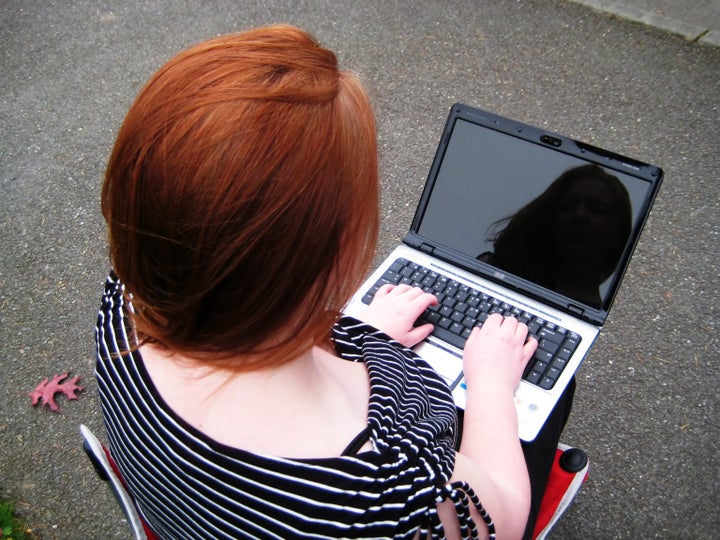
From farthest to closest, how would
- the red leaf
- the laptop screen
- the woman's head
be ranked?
the red leaf → the laptop screen → the woman's head

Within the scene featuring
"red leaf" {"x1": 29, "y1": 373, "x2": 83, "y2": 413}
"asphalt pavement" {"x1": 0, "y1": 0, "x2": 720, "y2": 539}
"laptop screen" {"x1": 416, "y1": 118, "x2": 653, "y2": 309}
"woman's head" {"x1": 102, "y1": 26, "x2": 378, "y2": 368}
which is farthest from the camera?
"red leaf" {"x1": 29, "y1": 373, "x2": 83, "y2": 413}

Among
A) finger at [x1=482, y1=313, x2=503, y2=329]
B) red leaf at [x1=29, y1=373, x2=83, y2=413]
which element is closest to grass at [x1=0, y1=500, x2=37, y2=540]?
red leaf at [x1=29, y1=373, x2=83, y2=413]

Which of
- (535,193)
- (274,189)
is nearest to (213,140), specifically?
(274,189)

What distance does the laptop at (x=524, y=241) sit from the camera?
1178mm

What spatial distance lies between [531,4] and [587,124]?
985 millimetres

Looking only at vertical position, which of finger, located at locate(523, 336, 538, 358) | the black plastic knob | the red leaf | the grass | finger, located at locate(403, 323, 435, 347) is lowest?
the grass

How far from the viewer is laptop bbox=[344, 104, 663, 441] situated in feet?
3.86

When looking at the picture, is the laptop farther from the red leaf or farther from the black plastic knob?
the red leaf

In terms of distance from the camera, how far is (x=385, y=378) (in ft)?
2.93

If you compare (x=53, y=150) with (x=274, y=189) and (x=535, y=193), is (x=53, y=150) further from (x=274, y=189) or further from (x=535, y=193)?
(x=274, y=189)

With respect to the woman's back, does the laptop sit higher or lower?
higher

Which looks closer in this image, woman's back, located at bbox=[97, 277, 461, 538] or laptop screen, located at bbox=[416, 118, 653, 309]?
woman's back, located at bbox=[97, 277, 461, 538]

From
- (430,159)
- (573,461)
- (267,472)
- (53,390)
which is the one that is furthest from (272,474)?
(430,159)

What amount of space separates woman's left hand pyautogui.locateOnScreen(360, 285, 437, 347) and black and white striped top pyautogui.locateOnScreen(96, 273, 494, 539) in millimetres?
286
